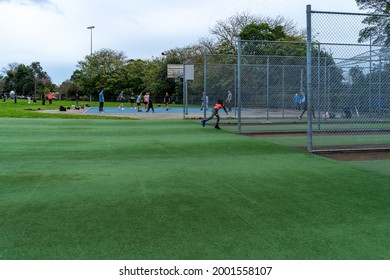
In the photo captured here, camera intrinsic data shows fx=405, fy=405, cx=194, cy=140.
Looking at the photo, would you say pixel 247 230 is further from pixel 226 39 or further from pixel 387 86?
pixel 226 39

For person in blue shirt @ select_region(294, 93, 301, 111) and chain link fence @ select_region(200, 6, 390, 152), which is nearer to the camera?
chain link fence @ select_region(200, 6, 390, 152)

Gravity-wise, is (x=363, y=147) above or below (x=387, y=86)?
below

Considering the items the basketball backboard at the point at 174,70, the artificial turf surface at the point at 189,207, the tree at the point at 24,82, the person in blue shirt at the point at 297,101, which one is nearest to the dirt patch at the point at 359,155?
the artificial turf surface at the point at 189,207

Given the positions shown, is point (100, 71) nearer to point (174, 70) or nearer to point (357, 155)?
point (174, 70)

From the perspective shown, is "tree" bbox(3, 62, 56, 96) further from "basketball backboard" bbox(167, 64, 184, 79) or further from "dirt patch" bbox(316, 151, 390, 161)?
"dirt patch" bbox(316, 151, 390, 161)

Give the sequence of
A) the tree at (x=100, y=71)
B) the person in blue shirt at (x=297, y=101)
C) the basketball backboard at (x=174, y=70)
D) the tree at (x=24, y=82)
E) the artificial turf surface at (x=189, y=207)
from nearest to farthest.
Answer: the artificial turf surface at (x=189, y=207) → the person in blue shirt at (x=297, y=101) → the basketball backboard at (x=174, y=70) → the tree at (x=100, y=71) → the tree at (x=24, y=82)

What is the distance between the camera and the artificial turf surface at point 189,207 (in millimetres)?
3582

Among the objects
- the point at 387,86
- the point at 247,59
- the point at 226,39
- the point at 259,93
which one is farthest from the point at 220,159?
the point at 226,39

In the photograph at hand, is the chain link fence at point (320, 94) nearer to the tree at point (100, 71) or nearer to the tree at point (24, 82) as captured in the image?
the tree at point (100, 71)

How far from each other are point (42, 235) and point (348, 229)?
3.04 m

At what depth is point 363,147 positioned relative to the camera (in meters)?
10.7

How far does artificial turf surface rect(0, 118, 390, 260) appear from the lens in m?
3.58

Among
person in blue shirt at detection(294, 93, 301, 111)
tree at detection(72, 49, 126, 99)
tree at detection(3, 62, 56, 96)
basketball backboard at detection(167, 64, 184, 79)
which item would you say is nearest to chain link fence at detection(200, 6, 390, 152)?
person in blue shirt at detection(294, 93, 301, 111)

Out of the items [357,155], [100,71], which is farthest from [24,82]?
[357,155]
